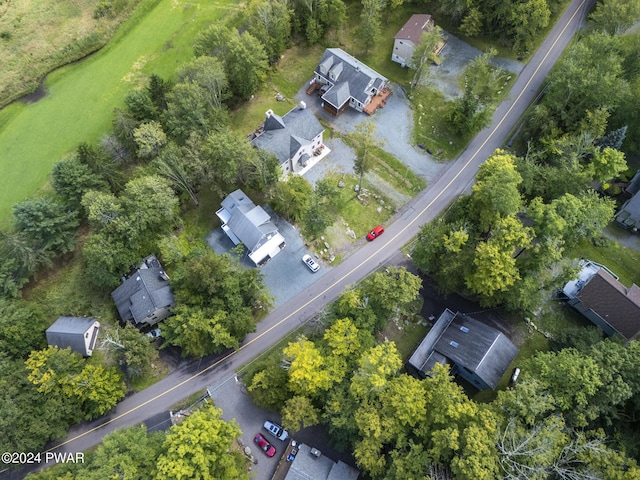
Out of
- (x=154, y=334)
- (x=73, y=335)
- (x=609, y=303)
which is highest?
(x=609, y=303)

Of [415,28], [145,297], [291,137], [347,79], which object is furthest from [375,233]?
[415,28]

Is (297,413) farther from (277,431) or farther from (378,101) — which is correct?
(378,101)

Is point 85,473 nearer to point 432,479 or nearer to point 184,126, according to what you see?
point 432,479

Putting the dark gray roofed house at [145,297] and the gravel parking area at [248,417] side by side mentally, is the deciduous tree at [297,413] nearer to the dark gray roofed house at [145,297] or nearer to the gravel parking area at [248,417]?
the gravel parking area at [248,417]

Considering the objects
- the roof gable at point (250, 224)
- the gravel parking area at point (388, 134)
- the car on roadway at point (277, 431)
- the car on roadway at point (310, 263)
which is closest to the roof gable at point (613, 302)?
the gravel parking area at point (388, 134)

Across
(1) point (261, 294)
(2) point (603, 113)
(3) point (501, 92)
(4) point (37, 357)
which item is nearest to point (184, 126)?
(1) point (261, 294)
